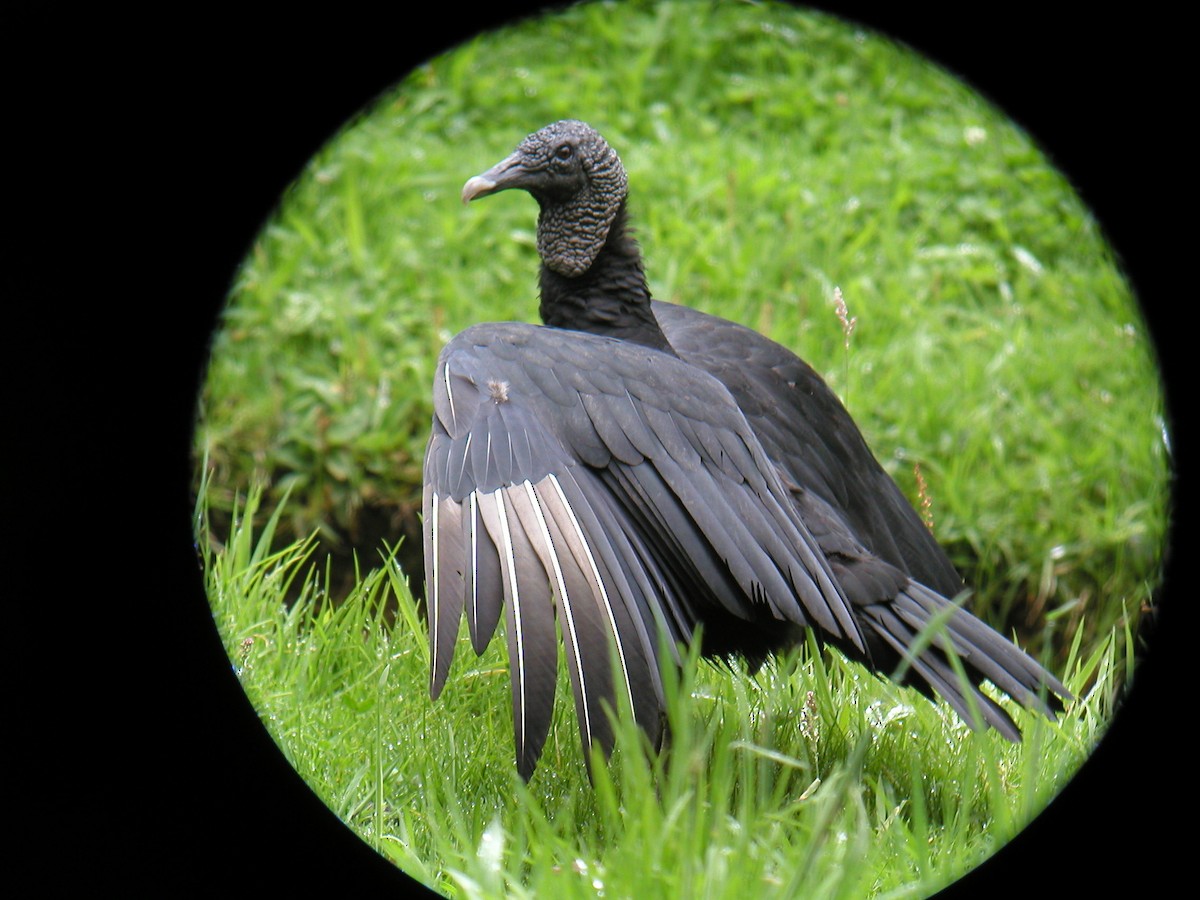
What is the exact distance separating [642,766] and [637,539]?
1.69 feet

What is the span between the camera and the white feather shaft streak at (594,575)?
7.40 ft

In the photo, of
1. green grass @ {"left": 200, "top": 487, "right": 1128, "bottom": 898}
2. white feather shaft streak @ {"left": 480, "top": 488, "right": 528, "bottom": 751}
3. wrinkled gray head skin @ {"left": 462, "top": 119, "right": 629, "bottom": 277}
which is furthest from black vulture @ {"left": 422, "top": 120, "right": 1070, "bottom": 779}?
wrinkled gray head skin @ {"left": 462, "top": 119, "right": 629, "bottom": 277}

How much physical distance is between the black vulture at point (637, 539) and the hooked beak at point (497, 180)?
0.49 m

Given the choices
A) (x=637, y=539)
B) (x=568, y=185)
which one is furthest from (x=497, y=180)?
(x=637, y=539)

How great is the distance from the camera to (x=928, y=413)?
457 centimetres

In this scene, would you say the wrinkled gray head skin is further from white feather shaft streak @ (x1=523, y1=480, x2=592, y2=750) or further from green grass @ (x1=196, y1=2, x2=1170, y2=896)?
white feather shaft streak @ (x1=523, y1=480, x2=592, y2=750)

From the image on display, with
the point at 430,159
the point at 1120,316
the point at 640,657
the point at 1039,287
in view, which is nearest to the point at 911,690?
the point at 640,657

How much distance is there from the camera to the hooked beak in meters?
3.14

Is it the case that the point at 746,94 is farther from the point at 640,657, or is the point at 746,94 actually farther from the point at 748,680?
the point at 640,657

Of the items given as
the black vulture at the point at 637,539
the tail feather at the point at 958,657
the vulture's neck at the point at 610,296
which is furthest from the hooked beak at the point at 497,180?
the tail feather at the point at 958,657

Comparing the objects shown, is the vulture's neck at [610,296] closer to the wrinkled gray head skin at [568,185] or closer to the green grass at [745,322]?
the wrinkled gray head skin at [568,185]

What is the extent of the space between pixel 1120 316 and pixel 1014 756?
1457mm

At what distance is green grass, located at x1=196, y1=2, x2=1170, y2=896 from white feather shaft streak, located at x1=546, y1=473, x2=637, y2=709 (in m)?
0.24

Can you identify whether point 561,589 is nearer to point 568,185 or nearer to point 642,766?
point 642,766
